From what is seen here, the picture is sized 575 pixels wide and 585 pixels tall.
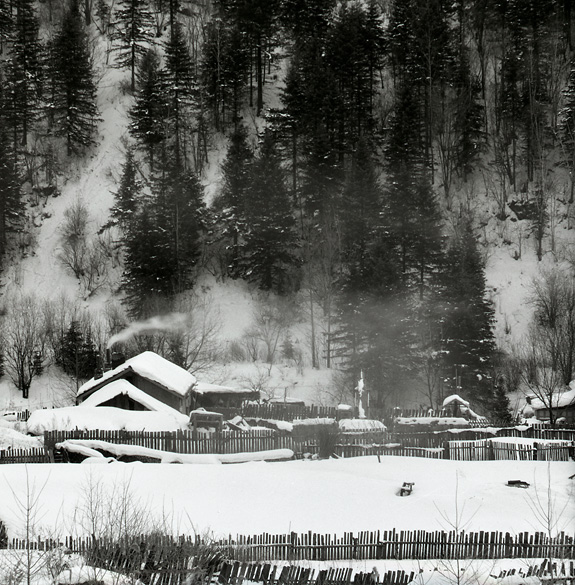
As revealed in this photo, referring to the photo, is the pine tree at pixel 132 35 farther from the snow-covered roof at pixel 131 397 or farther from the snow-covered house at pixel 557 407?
the snow-covered house at pixel 557 407

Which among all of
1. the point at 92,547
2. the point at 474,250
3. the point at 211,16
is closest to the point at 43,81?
the point at 211,16

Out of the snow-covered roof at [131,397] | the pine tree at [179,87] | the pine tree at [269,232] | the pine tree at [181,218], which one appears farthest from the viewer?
the pine tree at [179,87]

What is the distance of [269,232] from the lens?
53438 millimetres

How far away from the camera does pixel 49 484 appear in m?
20.8

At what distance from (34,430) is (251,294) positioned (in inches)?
1042

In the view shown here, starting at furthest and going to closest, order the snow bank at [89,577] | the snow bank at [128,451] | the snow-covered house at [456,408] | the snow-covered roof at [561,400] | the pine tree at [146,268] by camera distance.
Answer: the pine tree at [146,268] < the snow-covered roof at [561,400] < the snow-covered house at [456,408] < the snow bank at [128,451] < the snow bank at [89,577]

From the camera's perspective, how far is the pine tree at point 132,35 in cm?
7244

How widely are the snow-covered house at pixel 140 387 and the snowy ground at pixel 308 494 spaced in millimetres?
10537

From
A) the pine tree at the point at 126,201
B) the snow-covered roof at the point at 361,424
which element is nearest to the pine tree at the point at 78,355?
the pine tree at the point at 126,201

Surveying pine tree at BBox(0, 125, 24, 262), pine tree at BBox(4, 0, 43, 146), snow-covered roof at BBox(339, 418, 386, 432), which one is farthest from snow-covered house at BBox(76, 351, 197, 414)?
pine tree at BBox(4, 0, 43, 146)

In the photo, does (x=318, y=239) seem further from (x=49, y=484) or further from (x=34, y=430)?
(x=49, y=484)

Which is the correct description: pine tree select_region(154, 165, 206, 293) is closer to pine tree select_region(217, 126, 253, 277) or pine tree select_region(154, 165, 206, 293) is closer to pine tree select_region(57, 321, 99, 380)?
pine tree select_region(217, 126, 253, 277)

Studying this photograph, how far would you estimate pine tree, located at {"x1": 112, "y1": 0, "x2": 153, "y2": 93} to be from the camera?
7244 centimetres

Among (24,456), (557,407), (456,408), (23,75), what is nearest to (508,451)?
(456,408)
